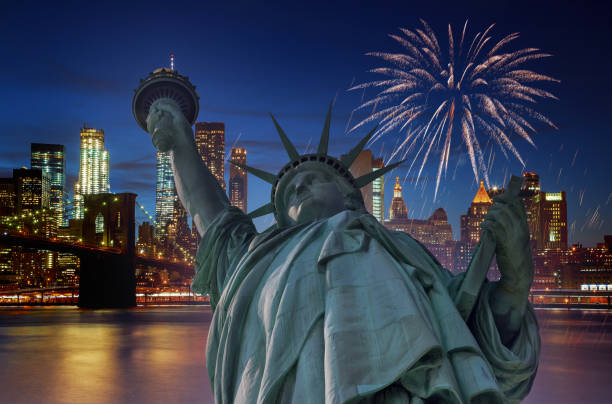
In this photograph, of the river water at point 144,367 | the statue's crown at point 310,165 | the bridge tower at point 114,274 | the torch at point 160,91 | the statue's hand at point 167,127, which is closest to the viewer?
the statue's crown at point 310,165

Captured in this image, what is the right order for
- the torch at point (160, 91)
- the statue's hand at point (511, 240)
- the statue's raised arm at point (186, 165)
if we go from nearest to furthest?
the statue's hand at point (511, 240)
the statue's raised arm at point (186, 165)
the torch at point (160, 91)

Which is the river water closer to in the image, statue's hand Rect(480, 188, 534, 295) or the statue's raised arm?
the statue's raised arm

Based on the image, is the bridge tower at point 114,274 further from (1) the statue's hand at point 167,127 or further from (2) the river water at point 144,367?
(1) the statue's hand at point 167,127

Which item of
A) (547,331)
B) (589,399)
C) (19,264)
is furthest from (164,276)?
(589,399)

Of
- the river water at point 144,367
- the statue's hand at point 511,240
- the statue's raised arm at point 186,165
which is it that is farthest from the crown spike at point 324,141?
the river water at point 144,367

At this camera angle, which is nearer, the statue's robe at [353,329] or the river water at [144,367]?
the statue's robe at [353,329]
